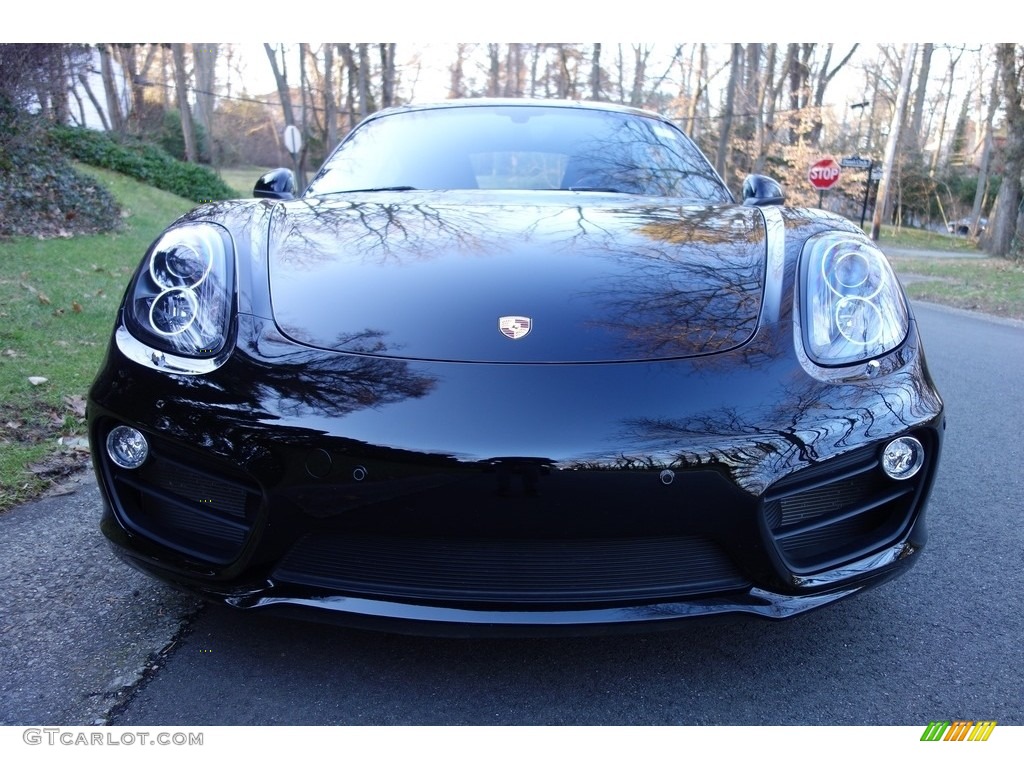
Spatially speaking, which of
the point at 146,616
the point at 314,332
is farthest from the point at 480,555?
the point at 146,616

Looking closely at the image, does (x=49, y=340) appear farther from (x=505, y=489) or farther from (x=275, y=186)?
(x=505, y=489)

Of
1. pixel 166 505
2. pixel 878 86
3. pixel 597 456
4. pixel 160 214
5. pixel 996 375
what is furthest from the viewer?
pixel 878 86

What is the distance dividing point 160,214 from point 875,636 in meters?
12.4

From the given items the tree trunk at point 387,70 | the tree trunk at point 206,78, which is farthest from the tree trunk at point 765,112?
the tree trunk at point 206,78

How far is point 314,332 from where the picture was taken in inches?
66.2

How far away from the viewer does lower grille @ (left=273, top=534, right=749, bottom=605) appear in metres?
1.51

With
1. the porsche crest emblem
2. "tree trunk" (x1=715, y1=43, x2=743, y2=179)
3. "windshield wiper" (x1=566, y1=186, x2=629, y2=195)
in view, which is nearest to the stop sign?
"tree trunk" (x1=715, y1=43, x2=743, y2=179)

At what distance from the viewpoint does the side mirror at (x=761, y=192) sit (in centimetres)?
281

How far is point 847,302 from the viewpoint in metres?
1.83

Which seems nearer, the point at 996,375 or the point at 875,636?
the point at 875,636

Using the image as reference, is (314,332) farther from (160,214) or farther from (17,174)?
(160,214)

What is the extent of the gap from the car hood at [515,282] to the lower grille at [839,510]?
322 mm

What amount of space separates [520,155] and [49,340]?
2.88 metres
